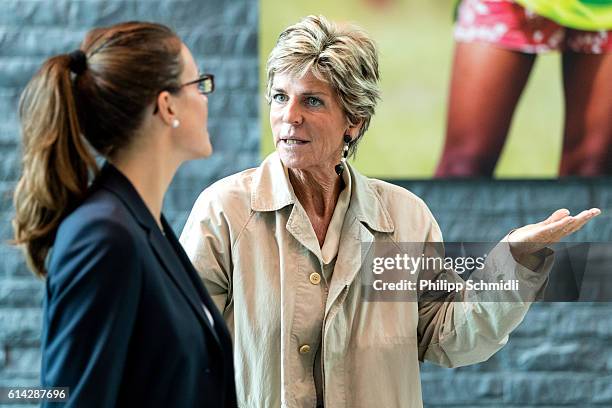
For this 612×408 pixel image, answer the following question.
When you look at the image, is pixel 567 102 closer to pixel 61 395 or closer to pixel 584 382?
pixel 584 382

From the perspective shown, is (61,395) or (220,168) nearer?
(61,395)

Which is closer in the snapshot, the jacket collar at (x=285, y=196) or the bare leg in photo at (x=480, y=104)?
the jacket collar at (x=285, y=196)

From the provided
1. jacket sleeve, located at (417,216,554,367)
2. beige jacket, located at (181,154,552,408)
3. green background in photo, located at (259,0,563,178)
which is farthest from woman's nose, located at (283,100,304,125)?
green background in photo, located at (259,0,563,178)

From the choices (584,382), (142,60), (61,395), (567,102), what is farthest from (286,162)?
(584,382)

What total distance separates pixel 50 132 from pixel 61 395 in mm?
309

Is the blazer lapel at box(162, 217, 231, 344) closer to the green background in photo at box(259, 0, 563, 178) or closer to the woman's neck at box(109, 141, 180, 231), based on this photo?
the woman's neck at box(109, 141, 180, 231)

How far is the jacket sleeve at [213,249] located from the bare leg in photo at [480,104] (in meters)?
0.92

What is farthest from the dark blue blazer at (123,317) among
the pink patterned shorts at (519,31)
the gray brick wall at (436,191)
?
the pink patterned shorts at (519,31)

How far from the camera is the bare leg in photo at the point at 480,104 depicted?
2408 mm

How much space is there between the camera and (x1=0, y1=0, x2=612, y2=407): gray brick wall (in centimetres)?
245

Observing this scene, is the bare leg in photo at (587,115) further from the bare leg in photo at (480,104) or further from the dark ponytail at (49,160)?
the dark ponytail at (49,160)

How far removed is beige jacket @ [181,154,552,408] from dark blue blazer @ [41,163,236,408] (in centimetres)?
41

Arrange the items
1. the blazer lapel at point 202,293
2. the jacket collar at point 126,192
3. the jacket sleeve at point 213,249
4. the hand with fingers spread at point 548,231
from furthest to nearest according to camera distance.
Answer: the jacket sleeve at point 213,249 → the hand with fingers spread at point 548,231 → the blazer lapel at point 202,293 → the jacket collar at point 126,192

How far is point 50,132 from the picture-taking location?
3.67 feet
